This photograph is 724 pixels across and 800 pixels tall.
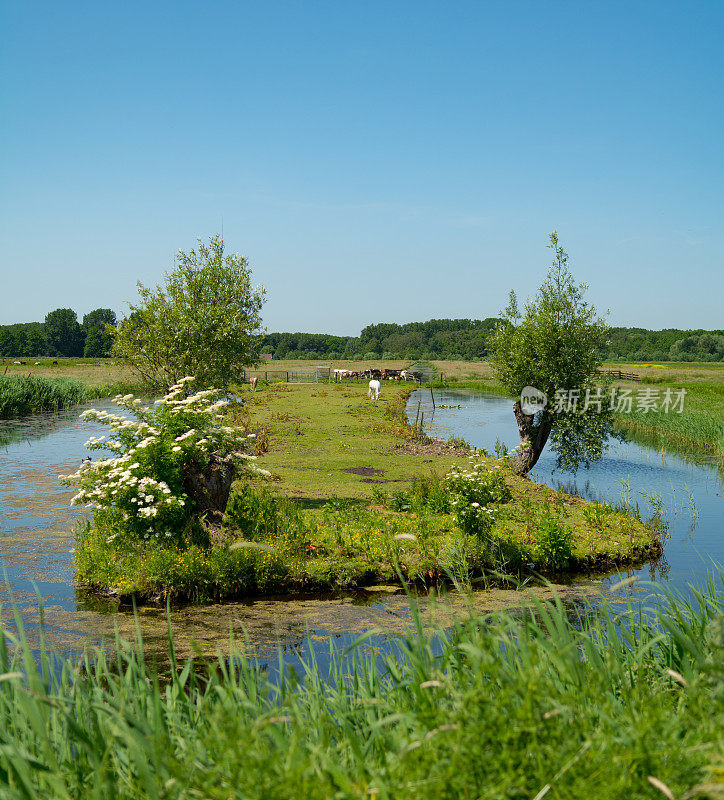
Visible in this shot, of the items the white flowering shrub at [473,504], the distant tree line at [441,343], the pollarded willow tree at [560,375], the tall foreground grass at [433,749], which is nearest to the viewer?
the tall foreground grass at [433,749]

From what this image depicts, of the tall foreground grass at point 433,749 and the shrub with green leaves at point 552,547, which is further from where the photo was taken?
the shrub with green leaves at point 552,547

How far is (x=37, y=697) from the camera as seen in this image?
2340 millimetres

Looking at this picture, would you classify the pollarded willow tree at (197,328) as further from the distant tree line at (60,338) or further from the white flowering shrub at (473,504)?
the distant tree line at (60,338)

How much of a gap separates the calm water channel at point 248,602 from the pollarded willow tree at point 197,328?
3939 mm

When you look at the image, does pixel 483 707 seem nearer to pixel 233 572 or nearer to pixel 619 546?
pixel 233 572

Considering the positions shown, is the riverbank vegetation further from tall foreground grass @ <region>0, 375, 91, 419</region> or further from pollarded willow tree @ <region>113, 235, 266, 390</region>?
tall foreground grass @ <region>0, 375, 91, 419</region>

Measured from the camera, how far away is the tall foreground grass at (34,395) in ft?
116

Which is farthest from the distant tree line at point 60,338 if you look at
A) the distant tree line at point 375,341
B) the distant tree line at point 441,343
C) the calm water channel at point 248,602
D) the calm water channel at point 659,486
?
the calm water channel at point 248,602

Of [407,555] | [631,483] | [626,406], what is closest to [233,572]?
[407,555]

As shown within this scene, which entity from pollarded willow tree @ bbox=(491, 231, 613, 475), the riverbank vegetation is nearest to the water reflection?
the riverbank vegetation

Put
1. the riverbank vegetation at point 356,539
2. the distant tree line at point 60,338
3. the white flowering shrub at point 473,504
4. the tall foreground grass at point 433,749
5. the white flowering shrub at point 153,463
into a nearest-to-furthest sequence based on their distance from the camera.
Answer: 1. the tall foreground grass at point 433,749
2. the white flowering shrub at point 153,463
3. the riverbank vegetation at point 356,539
4. the white flowering shrub at point 473,504
5. the distant tree line at point 60,338

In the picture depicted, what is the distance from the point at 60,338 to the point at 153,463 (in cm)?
16426

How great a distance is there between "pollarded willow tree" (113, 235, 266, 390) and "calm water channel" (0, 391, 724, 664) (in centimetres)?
394

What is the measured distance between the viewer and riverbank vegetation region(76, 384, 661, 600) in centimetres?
1004
